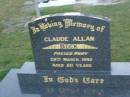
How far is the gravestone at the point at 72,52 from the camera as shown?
17.2 ft

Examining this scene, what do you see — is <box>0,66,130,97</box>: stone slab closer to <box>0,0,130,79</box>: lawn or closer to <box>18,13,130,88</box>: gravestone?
<box>18,13,130,88</box>: gravestone

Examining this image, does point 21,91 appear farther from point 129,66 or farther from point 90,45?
point 129,66

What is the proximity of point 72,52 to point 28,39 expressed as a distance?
9.95ft

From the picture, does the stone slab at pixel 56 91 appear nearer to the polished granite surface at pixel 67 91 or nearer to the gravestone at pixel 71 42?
the polished granite surface at pixel 67 91

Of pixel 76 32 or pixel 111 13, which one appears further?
pixel 111 13

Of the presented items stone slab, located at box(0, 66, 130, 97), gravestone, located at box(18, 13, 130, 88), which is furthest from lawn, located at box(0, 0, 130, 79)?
gravestone, located at box(18, 13, 130, 88)

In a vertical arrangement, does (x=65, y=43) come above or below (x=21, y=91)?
above

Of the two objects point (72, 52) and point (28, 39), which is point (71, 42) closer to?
point (72, 52)

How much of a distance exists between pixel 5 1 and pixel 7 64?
520 centimetres

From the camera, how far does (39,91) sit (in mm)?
5656

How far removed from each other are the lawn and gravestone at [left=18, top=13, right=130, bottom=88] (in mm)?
1362

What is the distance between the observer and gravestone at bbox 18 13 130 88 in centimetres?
525

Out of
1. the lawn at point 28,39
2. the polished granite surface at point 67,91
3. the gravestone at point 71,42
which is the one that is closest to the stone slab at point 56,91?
the polished granite surface at point 67,91

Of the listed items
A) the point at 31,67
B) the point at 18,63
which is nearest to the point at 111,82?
the point at 31,67
